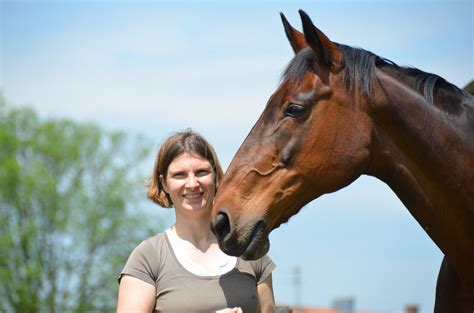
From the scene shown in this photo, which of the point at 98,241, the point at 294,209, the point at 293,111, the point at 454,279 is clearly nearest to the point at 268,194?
the point at 294,209

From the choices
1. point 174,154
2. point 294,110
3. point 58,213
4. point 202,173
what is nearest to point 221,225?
point 202,173

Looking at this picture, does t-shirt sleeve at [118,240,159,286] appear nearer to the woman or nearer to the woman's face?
the woman

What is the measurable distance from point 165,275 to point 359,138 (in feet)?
3.92

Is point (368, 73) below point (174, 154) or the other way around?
the other way around

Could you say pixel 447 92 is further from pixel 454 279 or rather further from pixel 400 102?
pixel 454 279

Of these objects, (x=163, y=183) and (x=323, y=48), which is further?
(x=163, y=183)

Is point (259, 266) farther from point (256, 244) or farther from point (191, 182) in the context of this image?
point (191, 182)

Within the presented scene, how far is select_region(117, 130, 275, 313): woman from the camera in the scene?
159 inches

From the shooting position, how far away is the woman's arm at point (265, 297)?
14.1 ft

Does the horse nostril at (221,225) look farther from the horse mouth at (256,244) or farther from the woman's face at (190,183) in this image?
the woman's face at (190,183)

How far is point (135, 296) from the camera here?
13.1 feet

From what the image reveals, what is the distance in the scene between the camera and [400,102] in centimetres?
423

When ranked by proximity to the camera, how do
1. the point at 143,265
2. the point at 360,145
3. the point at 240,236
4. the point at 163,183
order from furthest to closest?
the point at 163,183
the point at 360,145
the point at 143,265
the point at 240,236

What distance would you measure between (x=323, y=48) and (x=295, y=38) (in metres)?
0.30
